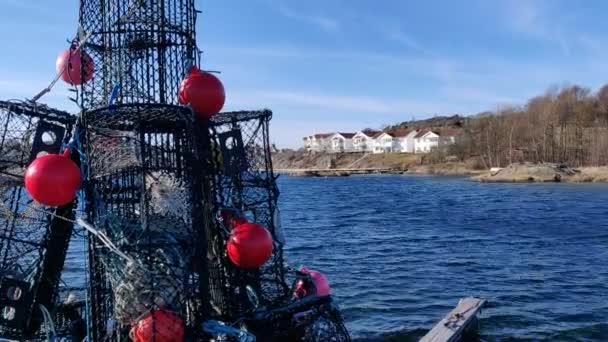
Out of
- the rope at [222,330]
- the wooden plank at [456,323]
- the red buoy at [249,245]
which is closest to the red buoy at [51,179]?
the red buoy at [249,245]

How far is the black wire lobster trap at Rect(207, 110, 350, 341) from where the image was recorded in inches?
250

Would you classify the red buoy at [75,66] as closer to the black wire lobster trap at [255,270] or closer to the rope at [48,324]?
the black wire lobster trap at [255,270]

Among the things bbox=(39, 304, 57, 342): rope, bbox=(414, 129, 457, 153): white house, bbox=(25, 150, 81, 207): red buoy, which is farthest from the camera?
bbox=(414, 129, 457, 153): white house

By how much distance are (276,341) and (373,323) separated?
21.0 feet

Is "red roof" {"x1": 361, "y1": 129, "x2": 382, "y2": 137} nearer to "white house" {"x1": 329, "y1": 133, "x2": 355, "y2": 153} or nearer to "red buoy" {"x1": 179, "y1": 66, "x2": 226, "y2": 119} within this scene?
"white house" {"x1": 329, "y1": 133, "x2": 355, "y2": 153}

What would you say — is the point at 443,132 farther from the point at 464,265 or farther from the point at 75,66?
the point at 75,66

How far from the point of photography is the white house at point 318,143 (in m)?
145

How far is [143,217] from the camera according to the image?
5.59 meters

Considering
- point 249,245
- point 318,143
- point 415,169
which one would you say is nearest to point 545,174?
point 415,169

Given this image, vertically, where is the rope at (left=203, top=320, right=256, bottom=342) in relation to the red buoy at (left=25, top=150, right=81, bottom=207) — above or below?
below

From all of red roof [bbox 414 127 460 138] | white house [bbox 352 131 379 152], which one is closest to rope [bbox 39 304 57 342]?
red roof [bbox 414 127 460 138]

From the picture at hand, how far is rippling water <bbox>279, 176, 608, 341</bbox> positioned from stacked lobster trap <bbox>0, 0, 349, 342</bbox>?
5362 mm

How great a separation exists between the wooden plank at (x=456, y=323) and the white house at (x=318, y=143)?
13222cm

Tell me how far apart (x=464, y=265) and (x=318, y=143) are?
132 m
